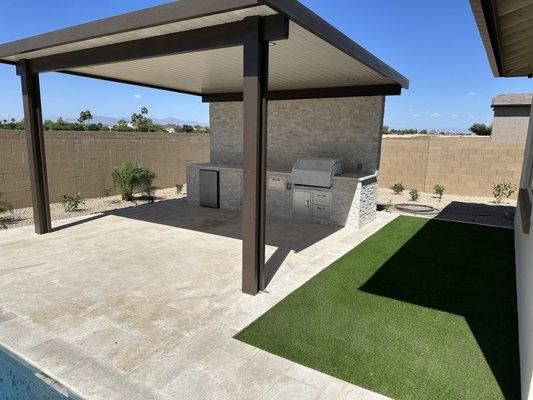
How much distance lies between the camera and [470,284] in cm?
561

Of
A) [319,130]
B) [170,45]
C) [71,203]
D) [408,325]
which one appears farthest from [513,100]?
[71,203]

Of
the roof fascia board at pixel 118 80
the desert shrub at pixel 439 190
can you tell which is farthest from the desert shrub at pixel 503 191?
the roof fascia board at pixel 118 80

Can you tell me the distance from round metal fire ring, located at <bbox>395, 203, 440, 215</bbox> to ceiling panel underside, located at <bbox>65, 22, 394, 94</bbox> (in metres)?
4.20

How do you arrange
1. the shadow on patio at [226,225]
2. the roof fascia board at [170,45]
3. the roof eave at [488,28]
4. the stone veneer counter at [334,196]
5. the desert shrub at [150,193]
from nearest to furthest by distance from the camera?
the roof eave at [488,28], the roof fascia board at [170,45], the shadow on patio at [226,225], the stone veneer counter at [334,196], the desert shrub at [150,193]

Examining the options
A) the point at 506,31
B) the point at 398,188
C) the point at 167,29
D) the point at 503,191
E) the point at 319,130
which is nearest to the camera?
the point at 167,29

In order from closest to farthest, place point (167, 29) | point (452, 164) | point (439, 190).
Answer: point (167, 29)
point (439, 190)
point (452, 164)

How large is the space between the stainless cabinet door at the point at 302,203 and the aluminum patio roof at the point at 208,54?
2.83 m

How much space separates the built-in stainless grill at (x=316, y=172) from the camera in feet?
29.8

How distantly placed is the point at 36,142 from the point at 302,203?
249 inches

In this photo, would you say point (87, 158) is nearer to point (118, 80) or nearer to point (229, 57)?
point (118, 80)

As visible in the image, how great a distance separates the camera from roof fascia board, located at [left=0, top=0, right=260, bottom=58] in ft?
13.5

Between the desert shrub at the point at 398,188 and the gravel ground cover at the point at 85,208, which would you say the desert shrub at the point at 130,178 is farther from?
the desert shrub at the point at 398,188

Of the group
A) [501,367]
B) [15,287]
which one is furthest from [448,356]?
[15,287]

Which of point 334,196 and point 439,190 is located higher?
point 334,196
